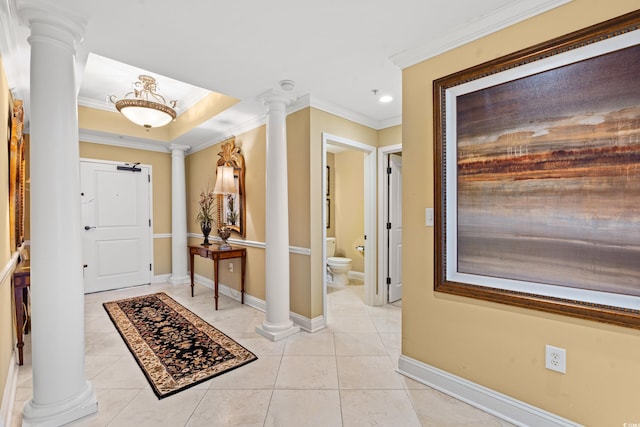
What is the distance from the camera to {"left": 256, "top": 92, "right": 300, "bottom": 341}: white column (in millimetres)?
2910

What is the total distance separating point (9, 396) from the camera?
1.84 m

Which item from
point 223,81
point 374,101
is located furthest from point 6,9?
point 374,101

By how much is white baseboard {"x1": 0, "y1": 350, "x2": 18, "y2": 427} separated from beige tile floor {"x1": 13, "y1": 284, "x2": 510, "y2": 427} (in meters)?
0.04

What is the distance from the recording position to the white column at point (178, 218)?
503cm

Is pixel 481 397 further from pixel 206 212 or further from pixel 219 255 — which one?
pixel 206 212

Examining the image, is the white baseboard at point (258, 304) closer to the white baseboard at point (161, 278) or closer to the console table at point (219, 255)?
the console table at point (219, 255)

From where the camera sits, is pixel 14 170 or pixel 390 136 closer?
pixel 14 170

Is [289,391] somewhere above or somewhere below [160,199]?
below

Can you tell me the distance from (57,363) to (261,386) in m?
1.21

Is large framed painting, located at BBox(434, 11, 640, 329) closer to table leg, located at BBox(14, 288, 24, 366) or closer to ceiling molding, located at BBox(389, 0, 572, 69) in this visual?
ceiling molding, located at BBox(389, 0, 572, 69)

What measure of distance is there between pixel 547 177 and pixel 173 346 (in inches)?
122

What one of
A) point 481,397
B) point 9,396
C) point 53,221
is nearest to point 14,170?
point 53,221

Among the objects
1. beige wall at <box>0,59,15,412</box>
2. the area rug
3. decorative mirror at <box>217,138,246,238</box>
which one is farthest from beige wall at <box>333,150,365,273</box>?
beige wall at <box>0,59,15,412</box>

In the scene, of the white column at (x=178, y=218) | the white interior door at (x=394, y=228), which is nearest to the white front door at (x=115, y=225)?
the white column at (x=178, y=218)
